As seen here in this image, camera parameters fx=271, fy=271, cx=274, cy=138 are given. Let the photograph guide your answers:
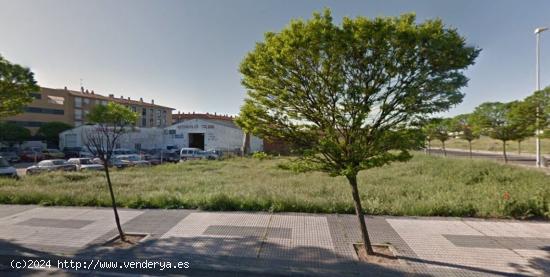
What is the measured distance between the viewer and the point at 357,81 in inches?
172

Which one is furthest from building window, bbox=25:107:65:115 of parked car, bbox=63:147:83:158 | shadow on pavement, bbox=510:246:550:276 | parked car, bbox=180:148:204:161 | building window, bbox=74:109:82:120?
shadow on pavement, bbox=510:246:550:276

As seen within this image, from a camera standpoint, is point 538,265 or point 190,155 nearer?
point 538,265

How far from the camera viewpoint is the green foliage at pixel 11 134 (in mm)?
37344

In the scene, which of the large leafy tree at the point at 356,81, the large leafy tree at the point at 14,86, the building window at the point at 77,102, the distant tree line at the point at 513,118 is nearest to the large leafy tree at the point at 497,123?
the distant tree line at the point at 513,118

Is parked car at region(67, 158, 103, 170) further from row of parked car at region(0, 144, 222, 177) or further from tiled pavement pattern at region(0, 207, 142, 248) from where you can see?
tiled pavement pattern at region(0, 207, 142, 248)

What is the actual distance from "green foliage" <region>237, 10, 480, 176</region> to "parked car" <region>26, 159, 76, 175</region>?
19.9 metres

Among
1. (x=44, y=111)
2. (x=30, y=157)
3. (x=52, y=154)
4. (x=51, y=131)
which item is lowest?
(x=30, y=157)

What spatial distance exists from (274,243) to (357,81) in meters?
3.47

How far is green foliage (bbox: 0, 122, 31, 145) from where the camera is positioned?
37344 mm

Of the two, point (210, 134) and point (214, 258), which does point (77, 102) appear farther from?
point (214, 258)

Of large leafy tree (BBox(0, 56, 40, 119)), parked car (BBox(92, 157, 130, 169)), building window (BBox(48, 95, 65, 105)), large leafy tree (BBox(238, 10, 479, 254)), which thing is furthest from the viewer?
building window (BBox(48, 95, 65, 105))

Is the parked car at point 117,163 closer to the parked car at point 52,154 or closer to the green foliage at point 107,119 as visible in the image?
the parked car at point 52,154

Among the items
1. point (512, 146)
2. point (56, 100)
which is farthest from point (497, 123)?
point (56, 100)

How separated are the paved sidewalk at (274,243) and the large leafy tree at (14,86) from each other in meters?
3.20
